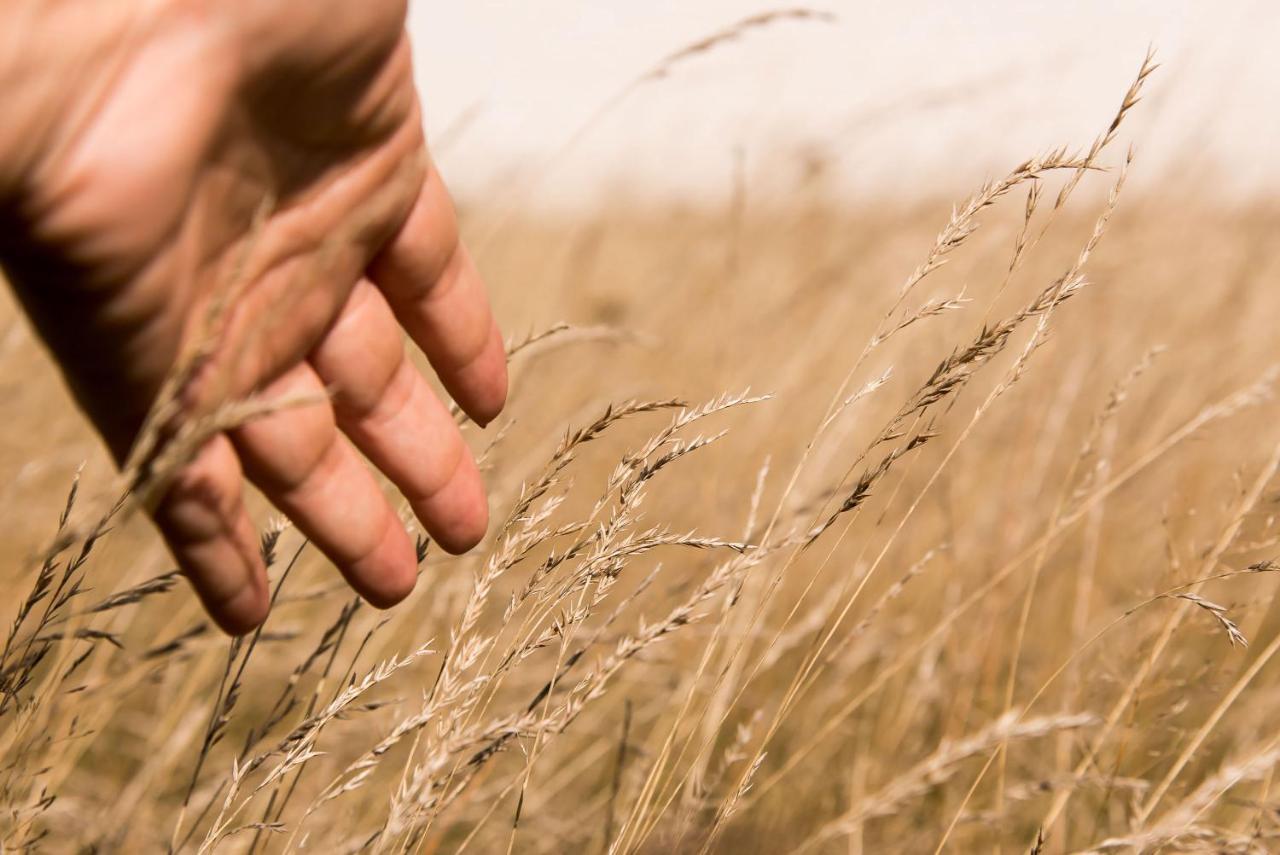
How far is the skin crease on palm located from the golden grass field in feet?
0.26

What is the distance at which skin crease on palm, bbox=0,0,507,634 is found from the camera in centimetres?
83

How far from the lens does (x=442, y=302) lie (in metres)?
1.30

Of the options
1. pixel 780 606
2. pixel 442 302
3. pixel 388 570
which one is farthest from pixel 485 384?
pixel 780 606

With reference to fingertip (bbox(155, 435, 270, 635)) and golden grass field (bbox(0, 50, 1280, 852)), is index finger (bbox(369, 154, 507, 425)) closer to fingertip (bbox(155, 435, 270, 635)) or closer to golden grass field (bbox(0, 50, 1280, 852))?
golden grass field (bbox(0, 50, 1280, 852))

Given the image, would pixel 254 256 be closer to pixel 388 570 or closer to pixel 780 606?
pixel 388 570

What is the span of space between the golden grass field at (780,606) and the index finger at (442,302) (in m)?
0.08

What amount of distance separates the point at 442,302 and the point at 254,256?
11.3 inches

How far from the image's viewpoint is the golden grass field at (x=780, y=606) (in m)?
0.94

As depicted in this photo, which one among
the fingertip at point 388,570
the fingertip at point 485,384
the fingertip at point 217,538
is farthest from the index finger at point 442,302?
the fingertip at point 217,538

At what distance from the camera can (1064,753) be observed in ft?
4.78

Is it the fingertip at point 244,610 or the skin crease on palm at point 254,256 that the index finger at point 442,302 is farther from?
the fingertip at point 244,610

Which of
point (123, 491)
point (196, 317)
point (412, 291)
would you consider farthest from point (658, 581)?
point (123, 491)

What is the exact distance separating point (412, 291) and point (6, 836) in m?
0.76

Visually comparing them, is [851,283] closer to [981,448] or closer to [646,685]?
[981,448]
